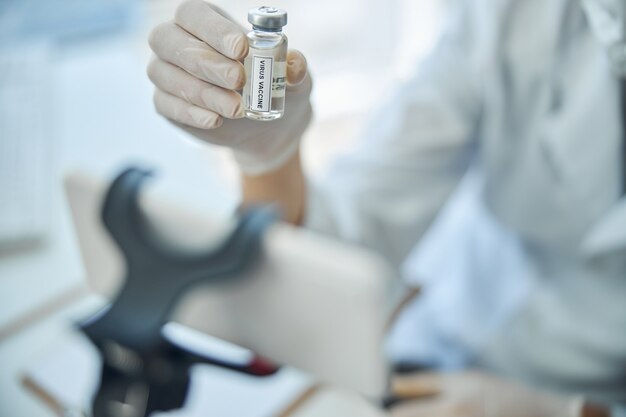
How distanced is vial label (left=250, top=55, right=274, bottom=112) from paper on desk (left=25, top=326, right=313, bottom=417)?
218 millimetres

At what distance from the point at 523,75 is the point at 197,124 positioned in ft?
1.35

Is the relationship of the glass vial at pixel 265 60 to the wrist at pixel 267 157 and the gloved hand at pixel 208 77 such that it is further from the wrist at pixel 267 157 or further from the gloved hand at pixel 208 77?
the wrist at pixel 267 157

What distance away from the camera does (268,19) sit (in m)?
0.31

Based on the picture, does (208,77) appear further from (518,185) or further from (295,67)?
(518,185)

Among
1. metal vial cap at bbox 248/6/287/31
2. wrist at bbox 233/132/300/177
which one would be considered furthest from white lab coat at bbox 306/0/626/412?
metal vial cap at bbox 248/6/287/31

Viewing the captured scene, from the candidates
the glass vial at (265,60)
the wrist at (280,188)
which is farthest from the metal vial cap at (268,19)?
the wrist at (280,188)

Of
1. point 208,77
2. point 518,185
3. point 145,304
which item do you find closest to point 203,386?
point 145,304

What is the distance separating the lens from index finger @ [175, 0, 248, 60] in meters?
0.33

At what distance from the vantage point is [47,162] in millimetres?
789

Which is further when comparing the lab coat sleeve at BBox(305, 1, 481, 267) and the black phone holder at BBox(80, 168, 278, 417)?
the lab coat sleeve at BBox(305, 1, 481, 267)

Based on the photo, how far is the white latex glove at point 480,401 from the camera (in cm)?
56

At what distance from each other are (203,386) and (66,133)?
50 cm

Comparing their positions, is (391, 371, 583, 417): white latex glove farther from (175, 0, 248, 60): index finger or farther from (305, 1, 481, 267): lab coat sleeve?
(175, 0, 248, 60): index finger

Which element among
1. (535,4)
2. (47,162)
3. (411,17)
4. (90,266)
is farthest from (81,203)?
(411,17)
